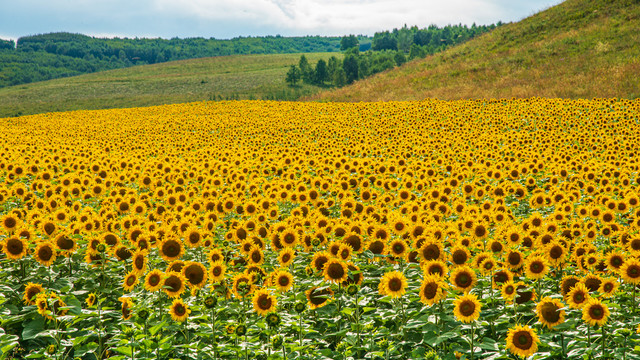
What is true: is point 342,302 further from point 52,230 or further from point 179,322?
point 52,230

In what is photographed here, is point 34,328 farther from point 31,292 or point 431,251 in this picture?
point 431,251

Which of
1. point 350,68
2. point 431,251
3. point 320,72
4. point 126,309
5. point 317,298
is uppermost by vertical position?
point 350,68

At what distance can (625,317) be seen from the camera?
4.34m

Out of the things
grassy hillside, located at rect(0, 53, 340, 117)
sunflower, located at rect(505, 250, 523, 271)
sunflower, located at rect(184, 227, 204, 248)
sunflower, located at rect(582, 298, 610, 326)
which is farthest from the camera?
grassy hillside, located at rect(0, 53, 340, 117)

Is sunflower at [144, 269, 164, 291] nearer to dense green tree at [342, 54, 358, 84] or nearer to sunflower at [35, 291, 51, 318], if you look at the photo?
sunflower at [35, 291, 51, 318]

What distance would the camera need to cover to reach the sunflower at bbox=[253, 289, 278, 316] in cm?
430

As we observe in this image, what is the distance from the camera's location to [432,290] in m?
4.04

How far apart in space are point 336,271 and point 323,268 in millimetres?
323

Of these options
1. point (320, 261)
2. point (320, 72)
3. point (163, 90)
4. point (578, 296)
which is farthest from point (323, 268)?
point (320, 72)

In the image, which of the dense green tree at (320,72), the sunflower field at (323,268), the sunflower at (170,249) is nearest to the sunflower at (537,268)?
the sunflower field at (323,268)

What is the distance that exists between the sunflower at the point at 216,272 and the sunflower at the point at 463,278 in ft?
8.79

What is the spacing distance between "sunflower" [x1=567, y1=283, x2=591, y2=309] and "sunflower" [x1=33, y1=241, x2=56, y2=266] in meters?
6.05

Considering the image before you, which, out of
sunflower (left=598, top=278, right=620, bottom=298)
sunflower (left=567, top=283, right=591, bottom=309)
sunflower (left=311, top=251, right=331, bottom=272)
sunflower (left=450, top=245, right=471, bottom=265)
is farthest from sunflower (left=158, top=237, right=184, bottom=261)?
sunflower (left=598, top=278, right=620, bottom=298)

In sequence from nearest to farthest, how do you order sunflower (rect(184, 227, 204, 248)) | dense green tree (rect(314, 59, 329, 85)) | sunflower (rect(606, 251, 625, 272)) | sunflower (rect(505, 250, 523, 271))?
sunflower (rect(606, 251, 625, 272))
sunflower (rect(505, 250, 523, 271))
sunflower (rect(184, 227, 204, 248))
dense green tree (rect(314, 59, 329, 85))
